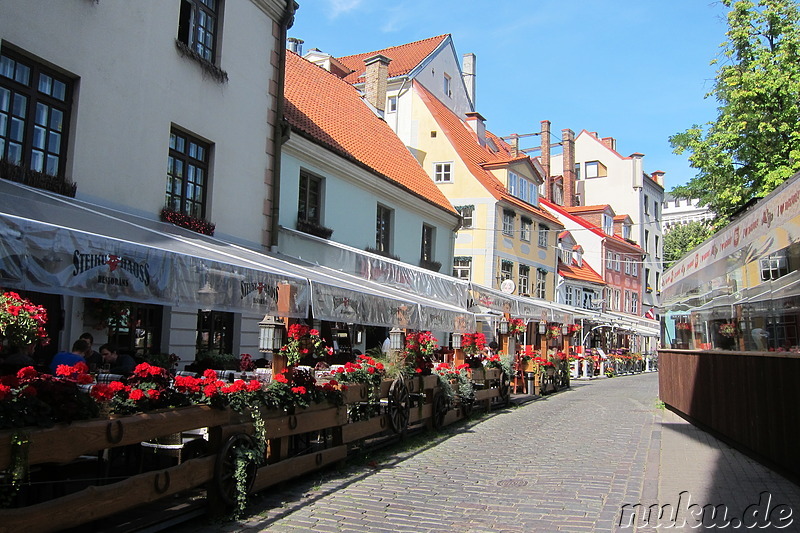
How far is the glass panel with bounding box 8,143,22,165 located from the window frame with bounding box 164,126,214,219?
8.99 feet

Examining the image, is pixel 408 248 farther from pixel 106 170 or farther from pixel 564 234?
pixel 564 234

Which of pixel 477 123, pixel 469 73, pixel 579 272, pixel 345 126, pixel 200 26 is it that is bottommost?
pixel 579 272

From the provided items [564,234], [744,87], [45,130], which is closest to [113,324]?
[45,130]

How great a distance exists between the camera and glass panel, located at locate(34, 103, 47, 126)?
30.7 ft

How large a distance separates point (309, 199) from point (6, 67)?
28.1ft

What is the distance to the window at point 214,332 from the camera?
1248cm

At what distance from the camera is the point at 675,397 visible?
14047 mm

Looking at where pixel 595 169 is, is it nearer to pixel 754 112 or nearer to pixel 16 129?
pixel 754 112

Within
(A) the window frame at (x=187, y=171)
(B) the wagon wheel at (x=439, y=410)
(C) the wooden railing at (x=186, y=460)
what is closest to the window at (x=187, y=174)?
(A) the window frame at (x=187, y=171)

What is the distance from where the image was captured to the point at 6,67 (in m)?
8.96

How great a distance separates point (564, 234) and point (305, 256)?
27.0 metres

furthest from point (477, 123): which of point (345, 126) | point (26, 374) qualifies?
point (26, 374)

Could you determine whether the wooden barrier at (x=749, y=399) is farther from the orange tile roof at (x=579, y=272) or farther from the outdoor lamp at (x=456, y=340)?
the orange tile roof at (x=579, y=272)

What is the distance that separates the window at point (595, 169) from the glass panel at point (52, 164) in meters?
50.8
